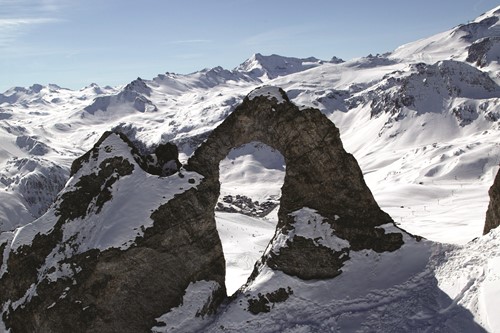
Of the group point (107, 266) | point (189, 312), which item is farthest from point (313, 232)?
point (107, 266)

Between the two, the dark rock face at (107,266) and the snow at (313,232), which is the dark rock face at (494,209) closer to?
the snow at (313,232)

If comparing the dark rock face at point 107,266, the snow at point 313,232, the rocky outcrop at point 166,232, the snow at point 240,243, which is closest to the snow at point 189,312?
the rocky outcrop at point 166,232

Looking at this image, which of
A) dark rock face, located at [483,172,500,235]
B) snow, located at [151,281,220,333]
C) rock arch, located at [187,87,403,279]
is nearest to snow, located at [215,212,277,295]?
snow, located at [151,281,220,333]

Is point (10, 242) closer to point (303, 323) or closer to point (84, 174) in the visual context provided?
point (84, 174)

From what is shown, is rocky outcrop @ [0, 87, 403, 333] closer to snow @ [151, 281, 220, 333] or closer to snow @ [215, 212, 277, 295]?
snow @ [151, 281, 220, 333]

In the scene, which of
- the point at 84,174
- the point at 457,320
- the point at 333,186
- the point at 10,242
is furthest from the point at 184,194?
the point at 457,320

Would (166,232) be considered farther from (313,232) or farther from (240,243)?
(240,243)

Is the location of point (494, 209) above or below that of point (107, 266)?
above

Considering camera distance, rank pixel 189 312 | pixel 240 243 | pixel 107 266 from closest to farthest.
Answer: pixel 107 266 → pixel 189 312 → pixel 240 243
